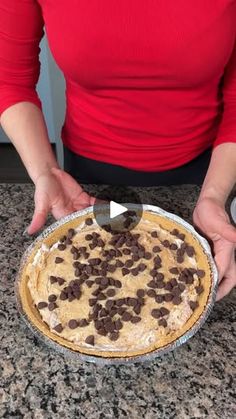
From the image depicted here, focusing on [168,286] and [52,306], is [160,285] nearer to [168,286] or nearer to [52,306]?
[168,286]

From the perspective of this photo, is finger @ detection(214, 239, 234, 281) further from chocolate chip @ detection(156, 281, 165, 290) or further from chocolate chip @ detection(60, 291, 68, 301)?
chocolate chip @ detection(60, 291, 68, 301)

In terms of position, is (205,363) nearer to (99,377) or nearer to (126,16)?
(99,377)

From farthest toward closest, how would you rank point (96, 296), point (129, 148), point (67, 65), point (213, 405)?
point (129, 148) < point (67, 65) < point (96, 296) < point (213, 405)

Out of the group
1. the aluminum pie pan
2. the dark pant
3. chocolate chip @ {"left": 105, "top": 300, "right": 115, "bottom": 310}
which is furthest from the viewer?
the dark pant

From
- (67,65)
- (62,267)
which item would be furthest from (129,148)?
(62,267)

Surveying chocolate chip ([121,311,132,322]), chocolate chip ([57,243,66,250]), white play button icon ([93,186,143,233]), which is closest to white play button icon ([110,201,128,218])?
white play button icon ([93,186,143,233])

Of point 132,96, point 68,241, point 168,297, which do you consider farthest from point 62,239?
point 132,96
